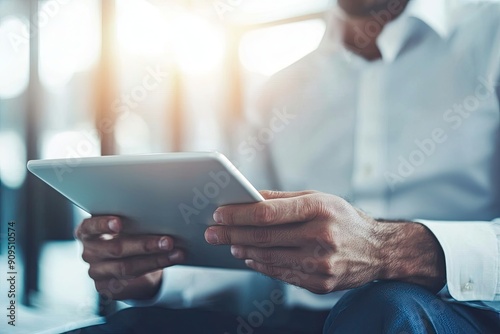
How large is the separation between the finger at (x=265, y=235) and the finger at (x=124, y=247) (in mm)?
141

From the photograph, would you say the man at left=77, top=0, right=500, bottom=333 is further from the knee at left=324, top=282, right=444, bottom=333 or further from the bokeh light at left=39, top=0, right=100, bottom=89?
the bokeh light at left=39, top=0, right=100, bottom=89

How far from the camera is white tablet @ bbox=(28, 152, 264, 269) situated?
1.69 feet

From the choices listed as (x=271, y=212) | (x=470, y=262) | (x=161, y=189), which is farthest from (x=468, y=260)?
(x=161, y=189)

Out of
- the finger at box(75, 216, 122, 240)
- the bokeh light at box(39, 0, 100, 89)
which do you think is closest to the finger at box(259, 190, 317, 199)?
the finger at box(75, 216, 122, 240)

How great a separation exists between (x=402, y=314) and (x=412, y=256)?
142mm

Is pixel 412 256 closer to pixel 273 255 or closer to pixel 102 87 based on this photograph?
pixel 273 255

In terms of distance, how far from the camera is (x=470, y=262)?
632 mm

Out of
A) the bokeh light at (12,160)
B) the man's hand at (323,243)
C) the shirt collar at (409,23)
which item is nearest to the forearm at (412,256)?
the man's hand at (323,243)

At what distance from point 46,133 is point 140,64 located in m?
0.21

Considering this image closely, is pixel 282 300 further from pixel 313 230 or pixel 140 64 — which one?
pixel 140 64

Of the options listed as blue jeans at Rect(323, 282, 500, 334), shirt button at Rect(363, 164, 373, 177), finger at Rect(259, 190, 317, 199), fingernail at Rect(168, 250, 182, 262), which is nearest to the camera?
blue jeans at Rect(323, 282, 500, 334)

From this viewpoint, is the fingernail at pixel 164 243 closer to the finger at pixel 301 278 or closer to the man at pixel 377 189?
the man at pixel 377 189

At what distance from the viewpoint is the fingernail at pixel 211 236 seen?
1.95 feet

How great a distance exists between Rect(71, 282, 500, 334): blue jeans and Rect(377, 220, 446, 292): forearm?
42 mm
